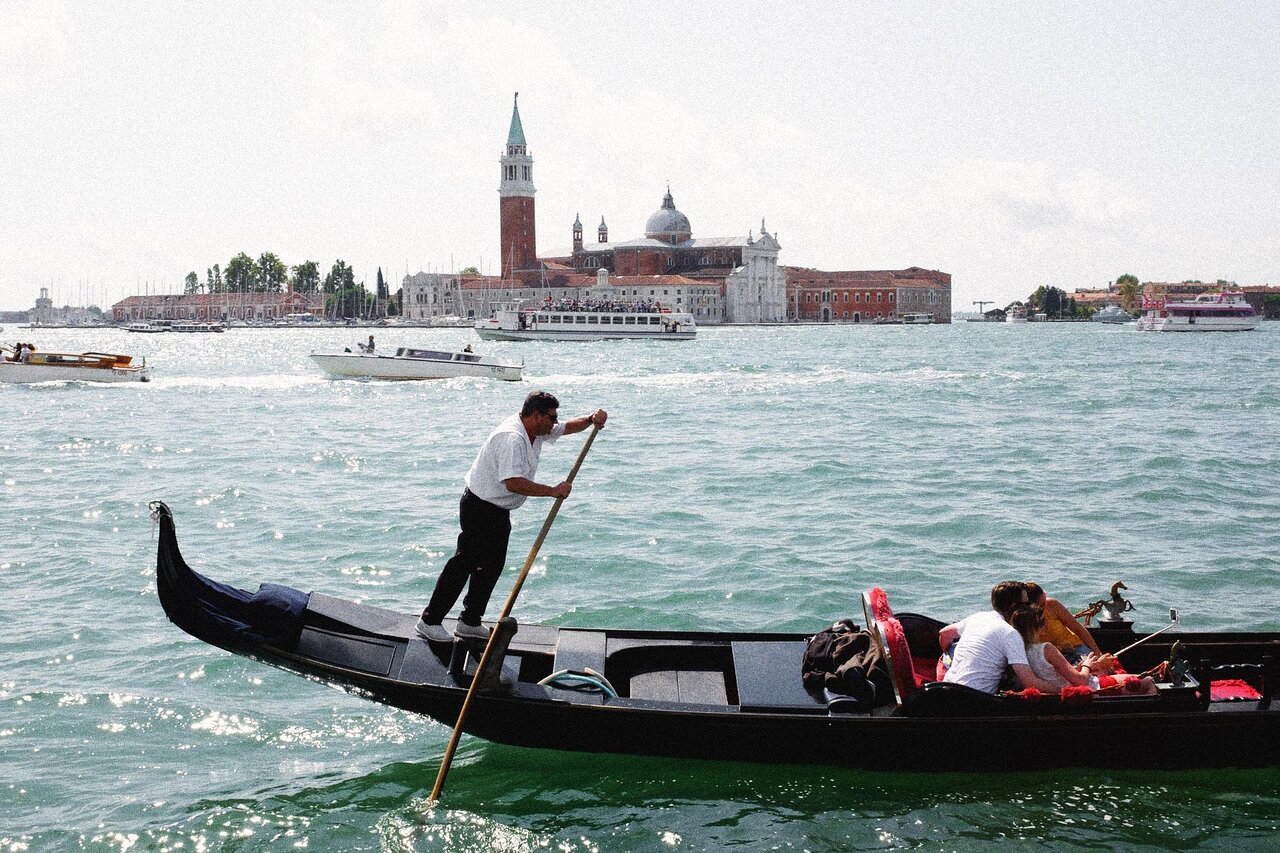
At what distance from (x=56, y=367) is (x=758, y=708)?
29.7 m

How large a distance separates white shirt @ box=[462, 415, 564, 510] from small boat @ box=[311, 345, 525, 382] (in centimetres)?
2864

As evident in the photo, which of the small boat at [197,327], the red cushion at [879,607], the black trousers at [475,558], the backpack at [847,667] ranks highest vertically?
the small boat at [197,327]

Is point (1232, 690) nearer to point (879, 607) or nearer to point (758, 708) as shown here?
point (879, 607)

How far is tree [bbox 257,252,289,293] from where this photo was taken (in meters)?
124

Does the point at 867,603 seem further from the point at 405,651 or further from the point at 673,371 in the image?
the point at 673,371

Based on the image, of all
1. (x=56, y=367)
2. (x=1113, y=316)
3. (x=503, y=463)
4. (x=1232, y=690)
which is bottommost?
(x=1232, y=690)

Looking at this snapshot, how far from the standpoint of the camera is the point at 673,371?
130 feet

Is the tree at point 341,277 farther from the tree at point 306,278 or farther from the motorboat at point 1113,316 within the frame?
the motorboat at point 1113,316

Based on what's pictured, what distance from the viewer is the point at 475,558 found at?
5230mm

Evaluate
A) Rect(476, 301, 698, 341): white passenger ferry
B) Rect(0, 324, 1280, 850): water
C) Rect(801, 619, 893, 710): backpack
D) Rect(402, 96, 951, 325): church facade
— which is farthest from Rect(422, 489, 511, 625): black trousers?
Rect(402, 96, 951, 325): church facade

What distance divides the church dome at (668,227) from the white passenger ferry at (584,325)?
35604 millimetres

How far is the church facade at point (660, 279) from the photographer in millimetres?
101375

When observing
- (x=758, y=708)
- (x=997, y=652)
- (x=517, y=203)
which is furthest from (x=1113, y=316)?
(x=758, y=708)

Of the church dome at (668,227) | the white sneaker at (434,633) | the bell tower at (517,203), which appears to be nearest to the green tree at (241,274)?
the bell tower at (517,203)
